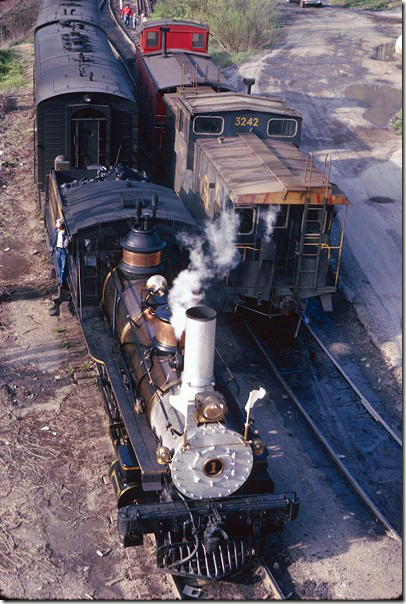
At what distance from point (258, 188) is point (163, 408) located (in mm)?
5088

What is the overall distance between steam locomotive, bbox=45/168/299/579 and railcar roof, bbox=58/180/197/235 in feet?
0.09

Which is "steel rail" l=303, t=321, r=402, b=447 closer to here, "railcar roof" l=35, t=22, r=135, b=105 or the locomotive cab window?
the locomotive cab window

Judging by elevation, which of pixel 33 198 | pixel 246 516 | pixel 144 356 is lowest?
pixel 33 198

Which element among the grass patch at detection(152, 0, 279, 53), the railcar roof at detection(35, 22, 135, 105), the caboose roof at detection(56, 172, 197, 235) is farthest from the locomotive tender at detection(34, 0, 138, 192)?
the grass patch at detection(152, 0, 279, 53)

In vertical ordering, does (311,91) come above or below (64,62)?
below

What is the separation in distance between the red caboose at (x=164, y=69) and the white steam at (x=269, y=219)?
6.08 metres

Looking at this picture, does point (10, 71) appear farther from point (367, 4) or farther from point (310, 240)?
point (367, 4)

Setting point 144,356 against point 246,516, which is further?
point 144,356

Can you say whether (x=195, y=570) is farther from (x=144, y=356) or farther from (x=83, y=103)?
(x=83, y=103)

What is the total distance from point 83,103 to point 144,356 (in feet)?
27.1

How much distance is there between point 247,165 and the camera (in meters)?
13.5

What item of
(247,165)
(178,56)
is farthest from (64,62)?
(247,165)

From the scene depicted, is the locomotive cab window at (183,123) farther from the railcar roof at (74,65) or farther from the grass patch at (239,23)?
the grass patch at (239,23)

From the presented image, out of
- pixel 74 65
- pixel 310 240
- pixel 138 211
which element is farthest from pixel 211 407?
pixel 74 65
